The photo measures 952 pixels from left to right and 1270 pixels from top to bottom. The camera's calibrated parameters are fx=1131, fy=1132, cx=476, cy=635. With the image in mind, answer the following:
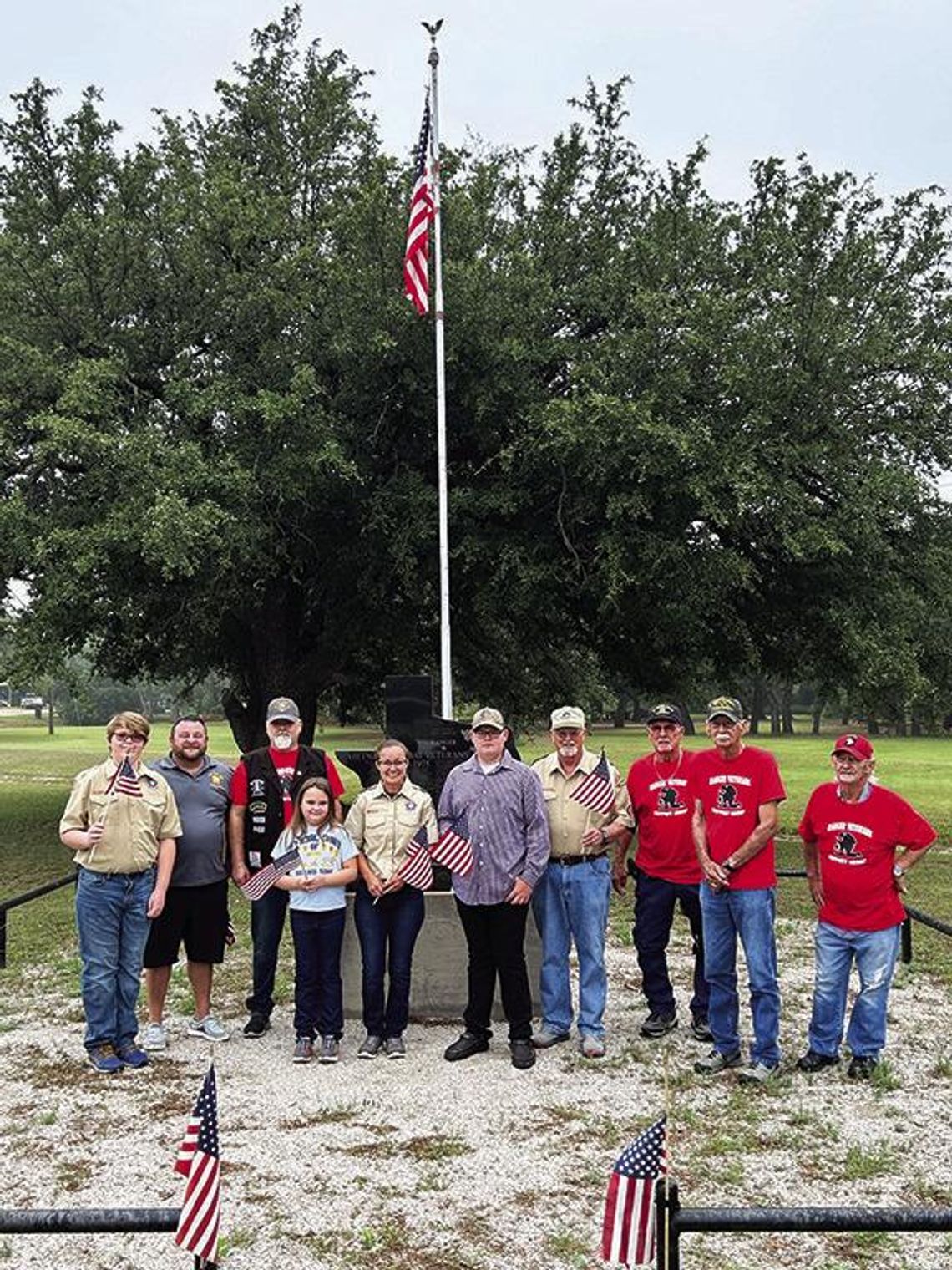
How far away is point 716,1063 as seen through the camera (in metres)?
6.39

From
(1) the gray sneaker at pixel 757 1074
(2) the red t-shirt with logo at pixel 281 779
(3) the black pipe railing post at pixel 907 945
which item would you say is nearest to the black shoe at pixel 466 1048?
(1) the gray sneaker at pixel 757 1074

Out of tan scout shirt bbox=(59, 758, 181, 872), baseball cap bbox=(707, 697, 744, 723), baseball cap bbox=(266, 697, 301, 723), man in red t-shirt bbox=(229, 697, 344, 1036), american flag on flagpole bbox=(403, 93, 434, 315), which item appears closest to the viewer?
baseball cap bbox=(707, 697, 744, 723)

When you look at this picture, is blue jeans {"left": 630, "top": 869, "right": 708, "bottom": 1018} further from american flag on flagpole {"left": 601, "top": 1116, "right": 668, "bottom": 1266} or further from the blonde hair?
american flag on flagpole {"left": 601, "top": 1116, "right": 668, "bottom": 1266}

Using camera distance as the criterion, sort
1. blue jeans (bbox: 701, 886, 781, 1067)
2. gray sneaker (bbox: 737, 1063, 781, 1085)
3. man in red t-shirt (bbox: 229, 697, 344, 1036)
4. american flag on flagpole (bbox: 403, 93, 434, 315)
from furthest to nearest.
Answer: american flag on flagpole (bbox: 403, 93, 434, 315) < man in red t-shirt (bbox: 229, 697, 344, 1036) < blue jeans (bbox: 701, 886, 781, 1067) < gray sneaker (bbox: 737, 1063, 781, 1085)

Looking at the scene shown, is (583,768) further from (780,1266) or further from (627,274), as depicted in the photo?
(627,274)

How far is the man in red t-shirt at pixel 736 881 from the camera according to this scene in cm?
628

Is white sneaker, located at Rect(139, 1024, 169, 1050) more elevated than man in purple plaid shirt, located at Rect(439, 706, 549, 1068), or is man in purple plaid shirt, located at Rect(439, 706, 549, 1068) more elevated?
man in purple plaid shirt, located at Rect(439, 706, 549, 1068)

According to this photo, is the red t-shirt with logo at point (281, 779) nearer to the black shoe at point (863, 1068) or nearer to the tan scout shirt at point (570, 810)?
the tan scout shirt at point (570, 810)

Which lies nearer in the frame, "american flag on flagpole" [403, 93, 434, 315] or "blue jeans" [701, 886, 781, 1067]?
"blue jeans" [701, 886, 781, 1067]

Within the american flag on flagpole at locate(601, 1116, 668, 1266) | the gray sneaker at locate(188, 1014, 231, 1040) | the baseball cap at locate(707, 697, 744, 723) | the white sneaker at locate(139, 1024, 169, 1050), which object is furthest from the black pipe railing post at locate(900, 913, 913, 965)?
the american flag on flagpole at locate(601, 1116, 668, 1266)

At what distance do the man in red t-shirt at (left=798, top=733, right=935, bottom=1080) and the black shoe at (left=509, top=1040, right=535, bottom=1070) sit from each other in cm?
152

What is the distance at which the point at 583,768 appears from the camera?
23.1 feet

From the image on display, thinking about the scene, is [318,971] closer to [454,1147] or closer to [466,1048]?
[466,1048]

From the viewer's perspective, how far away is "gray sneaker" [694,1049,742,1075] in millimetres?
6363
